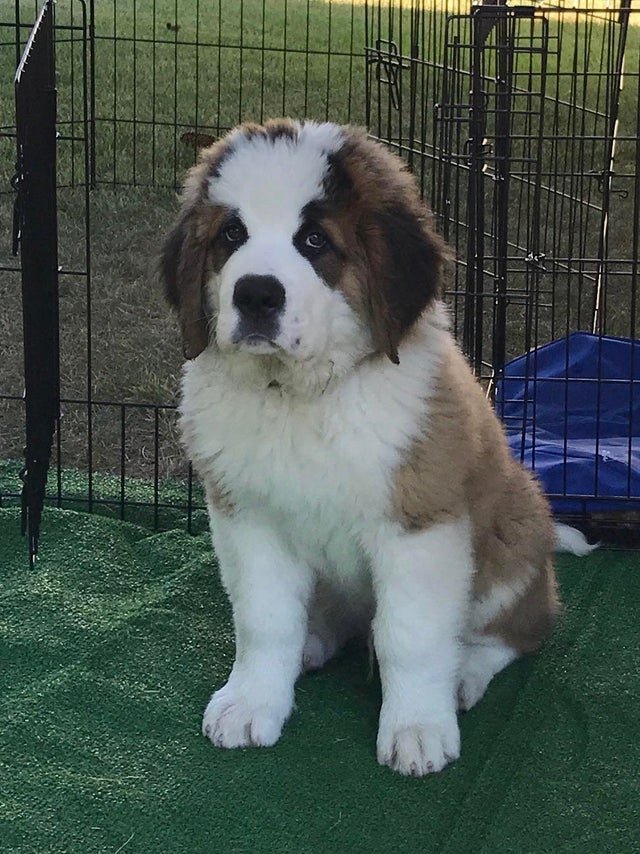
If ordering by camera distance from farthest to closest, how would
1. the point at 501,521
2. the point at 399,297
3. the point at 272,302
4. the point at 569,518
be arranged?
the point at 569,518, the point at 501,521, the point at 399,297, the point at 272,302

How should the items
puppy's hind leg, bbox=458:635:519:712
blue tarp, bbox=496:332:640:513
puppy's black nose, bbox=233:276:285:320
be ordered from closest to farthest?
puppy's black nose, bbox=233:276:285:320 → puppy's hind leg, bbox=458:635:519:712 → blue tarp, bbox=496:332:640:513

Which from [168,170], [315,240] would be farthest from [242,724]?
[168,170]

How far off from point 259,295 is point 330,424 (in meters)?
0.43

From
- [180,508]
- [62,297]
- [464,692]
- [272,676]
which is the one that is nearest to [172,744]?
[272,676]

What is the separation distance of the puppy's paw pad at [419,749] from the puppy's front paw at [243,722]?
0.27 metres

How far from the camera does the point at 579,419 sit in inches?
205

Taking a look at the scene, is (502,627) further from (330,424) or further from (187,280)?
(187,280)

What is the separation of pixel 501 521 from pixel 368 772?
725 millimetres

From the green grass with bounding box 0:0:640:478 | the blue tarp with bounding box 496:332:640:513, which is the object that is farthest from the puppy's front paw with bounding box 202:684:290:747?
the blue tarp with bounding box 496:332:640:513

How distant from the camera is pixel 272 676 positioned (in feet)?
10.3

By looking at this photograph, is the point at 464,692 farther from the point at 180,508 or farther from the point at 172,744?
the point at 180,508

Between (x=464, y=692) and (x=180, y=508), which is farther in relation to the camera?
(x=180, y=508)

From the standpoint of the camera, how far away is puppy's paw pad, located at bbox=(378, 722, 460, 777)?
2965mm

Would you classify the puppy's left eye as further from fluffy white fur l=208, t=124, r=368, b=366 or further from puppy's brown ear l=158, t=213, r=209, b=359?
puppy's brown ear l=158, t=213, r=209, b=359
